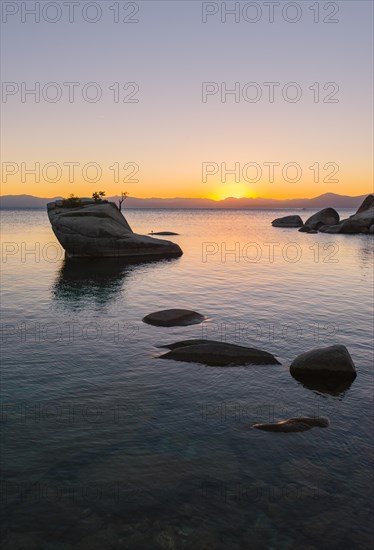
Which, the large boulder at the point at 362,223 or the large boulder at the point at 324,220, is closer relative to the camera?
the large boulder at the point at 362,223

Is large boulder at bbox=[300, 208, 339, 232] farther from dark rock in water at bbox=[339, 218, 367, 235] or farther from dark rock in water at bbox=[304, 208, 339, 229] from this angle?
dark rock in water at bbox=[339, 218, 367, 235]

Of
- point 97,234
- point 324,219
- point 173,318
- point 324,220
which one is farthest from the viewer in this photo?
point 324,219

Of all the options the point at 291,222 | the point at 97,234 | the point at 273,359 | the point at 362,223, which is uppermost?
the point at 291,222

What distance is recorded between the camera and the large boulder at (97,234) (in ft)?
158

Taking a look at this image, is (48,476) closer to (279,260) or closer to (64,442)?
(64,442)

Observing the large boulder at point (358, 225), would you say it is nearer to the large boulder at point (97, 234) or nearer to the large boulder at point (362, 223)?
the large boulder at point (362, 223)

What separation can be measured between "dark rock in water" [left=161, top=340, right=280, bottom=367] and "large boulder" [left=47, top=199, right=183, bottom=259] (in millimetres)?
31732

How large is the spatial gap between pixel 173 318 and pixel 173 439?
12.3 metres

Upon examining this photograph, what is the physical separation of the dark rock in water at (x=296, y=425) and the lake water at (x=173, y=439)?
21 centimetres

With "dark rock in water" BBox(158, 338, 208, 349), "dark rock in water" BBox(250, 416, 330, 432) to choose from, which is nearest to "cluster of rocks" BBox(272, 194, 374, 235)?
"dark rock in water" BBox(158, 338, 208, 349)

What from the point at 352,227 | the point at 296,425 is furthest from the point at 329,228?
the point at 296,425

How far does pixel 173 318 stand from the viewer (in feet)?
80.1

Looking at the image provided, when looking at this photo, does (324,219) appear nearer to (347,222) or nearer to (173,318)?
(347,222)

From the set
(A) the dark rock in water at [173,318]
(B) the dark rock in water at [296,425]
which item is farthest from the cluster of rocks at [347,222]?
(B) the dark rock in water at [296,425]
